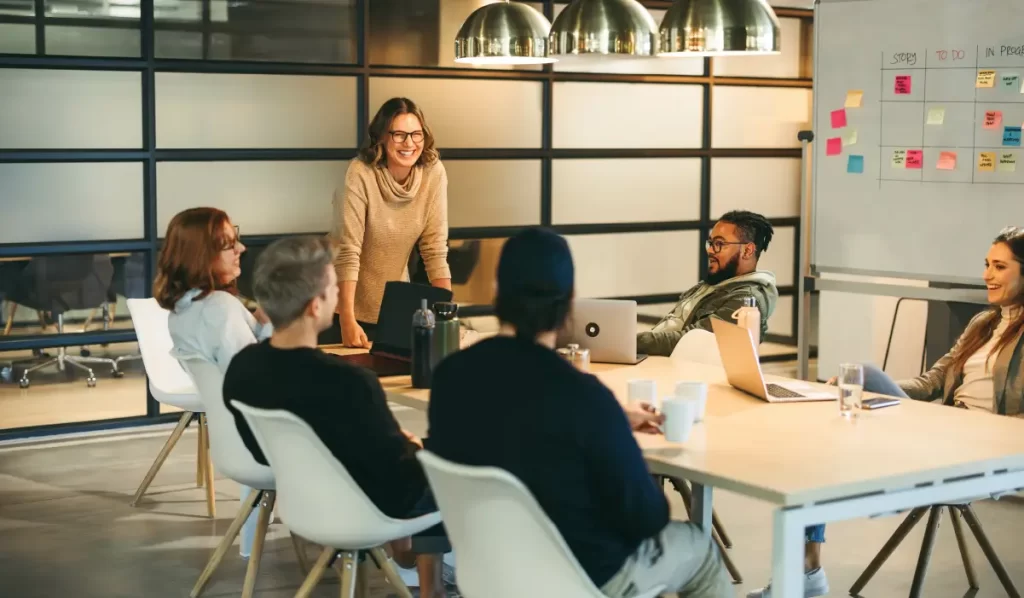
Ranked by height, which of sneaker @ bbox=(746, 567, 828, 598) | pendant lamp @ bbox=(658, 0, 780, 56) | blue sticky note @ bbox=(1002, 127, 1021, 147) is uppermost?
pendant lamp @ bbox=(658, 0, 780, 56)

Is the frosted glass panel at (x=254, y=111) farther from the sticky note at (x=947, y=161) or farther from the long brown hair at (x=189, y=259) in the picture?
the sticky note at (x=947, y=161)

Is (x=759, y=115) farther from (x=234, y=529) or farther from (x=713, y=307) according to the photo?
(x=234, y=529)

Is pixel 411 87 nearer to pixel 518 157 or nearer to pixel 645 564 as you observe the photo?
pixel 518 157

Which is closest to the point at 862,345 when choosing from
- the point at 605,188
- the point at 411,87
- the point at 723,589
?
the point at 605,188

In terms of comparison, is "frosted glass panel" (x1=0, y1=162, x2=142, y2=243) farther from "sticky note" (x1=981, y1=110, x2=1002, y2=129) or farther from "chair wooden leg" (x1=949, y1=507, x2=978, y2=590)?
"chair wooden leg" (x1=949, y1=507, x2=978, y2=590)

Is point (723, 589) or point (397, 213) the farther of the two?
point (397, 213)

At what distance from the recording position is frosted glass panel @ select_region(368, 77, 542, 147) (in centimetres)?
698

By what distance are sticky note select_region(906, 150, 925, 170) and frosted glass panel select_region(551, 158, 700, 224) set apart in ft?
6.97

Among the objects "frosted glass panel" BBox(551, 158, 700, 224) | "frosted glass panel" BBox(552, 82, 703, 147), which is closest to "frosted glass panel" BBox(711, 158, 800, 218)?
"frosted glass panel" BBox(551, 158, 700, 224)

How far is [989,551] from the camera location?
3.95m

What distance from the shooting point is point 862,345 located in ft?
23.6

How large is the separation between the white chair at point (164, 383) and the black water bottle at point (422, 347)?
1.38m

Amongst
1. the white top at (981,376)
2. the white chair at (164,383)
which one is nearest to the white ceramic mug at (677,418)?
the white top at (981,376)

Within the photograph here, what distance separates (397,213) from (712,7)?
177cm
